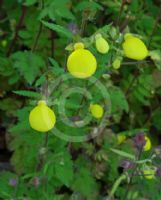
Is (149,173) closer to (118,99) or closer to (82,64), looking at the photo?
(118,99)

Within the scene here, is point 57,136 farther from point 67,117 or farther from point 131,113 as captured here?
point 131,113

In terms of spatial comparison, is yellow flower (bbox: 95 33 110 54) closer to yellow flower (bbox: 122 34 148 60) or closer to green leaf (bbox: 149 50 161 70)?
yellow flower (bbox: 122 34 148 60)

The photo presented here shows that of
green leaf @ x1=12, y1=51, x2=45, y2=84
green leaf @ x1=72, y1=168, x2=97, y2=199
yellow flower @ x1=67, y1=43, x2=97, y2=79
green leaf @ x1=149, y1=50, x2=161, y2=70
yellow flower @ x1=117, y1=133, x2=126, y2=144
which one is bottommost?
green leaf @ x1=72, y1=168, x2=97, y2=199

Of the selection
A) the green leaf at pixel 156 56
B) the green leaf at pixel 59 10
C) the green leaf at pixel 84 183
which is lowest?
the green leaf at pixel 84 183

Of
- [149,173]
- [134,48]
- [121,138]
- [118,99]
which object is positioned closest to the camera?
[134,48]

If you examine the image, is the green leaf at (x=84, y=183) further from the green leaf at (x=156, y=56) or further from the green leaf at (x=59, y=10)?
the green leaf at (x=59, y=10)

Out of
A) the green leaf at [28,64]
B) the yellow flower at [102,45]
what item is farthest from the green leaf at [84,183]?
the yellow flower at [102,45]

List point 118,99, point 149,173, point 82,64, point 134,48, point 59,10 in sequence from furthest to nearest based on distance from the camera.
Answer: point 118,99
point 59,10
point 149,173
point 134,48
point 82,64

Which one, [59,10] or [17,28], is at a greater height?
[59,10]

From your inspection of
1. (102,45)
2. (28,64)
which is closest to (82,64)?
(102,45)

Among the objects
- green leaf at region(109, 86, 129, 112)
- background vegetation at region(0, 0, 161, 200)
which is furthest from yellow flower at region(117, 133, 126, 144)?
green leaf at region(109, 86, 129, 112)

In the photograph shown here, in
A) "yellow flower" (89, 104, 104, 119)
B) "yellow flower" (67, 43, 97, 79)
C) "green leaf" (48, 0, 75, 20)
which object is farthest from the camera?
"yellow flower" (89, 104, 104, 119)

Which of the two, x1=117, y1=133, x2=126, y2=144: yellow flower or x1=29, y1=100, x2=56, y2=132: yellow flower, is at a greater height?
x1=29, y1=100, x2=56, y2=132: yellow flower
